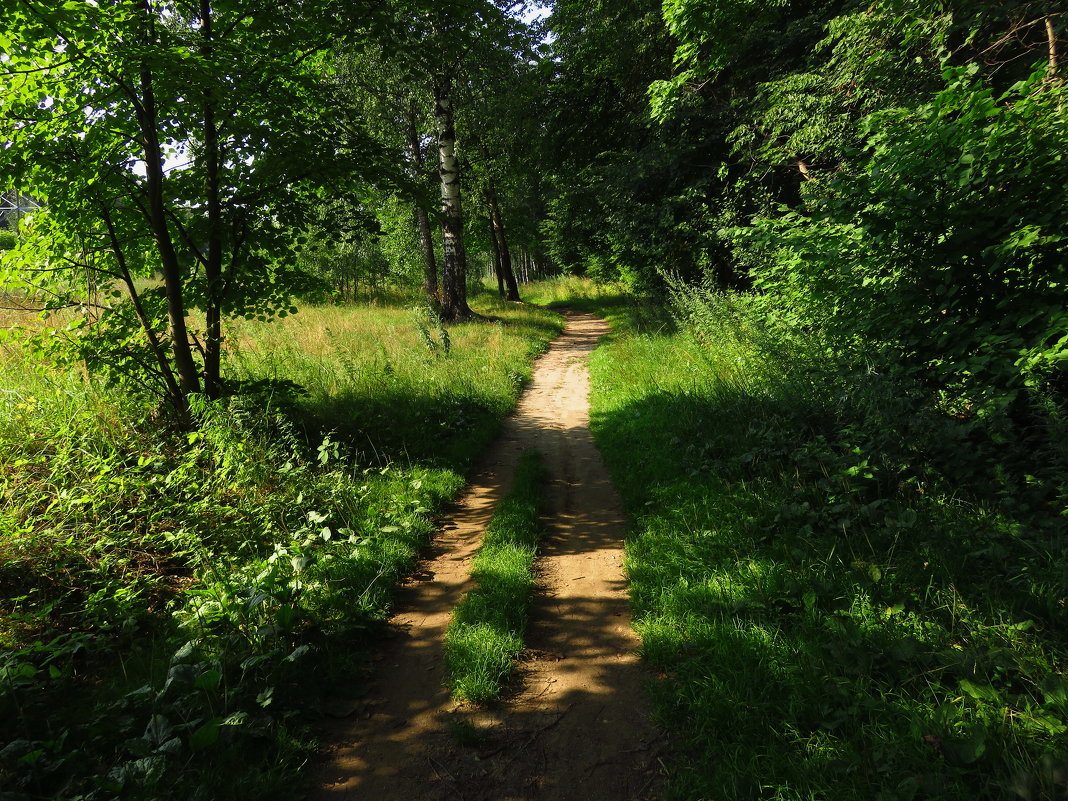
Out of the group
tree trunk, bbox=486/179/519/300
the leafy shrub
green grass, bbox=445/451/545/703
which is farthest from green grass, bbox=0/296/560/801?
tree trunk, bbox=486/179/519/300

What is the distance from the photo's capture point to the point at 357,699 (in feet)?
10.1

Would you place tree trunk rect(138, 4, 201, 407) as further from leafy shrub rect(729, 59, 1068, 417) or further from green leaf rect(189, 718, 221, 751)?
leafy shrub rect(729, 59, 1068, 417)

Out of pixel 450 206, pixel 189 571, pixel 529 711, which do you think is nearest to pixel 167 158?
pixel 189 571

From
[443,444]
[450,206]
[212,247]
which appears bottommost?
[443,444]

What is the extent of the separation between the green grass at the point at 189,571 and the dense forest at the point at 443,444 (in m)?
0.03

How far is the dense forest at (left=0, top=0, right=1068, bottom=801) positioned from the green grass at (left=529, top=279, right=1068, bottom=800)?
0.07 ft

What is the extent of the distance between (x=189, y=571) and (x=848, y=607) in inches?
189

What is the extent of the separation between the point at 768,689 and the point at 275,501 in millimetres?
4233

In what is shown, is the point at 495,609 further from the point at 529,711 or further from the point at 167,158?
the point at 167,158

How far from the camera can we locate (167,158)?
18.6 feet

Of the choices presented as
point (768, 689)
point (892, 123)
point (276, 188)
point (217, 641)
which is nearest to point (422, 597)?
point (217, 641)

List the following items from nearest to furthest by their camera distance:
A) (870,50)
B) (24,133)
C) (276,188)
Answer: (24,133)
(276,188)
(870,50)

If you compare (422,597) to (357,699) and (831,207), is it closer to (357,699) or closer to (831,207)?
(357,699)

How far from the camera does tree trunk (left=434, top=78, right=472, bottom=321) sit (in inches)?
531
